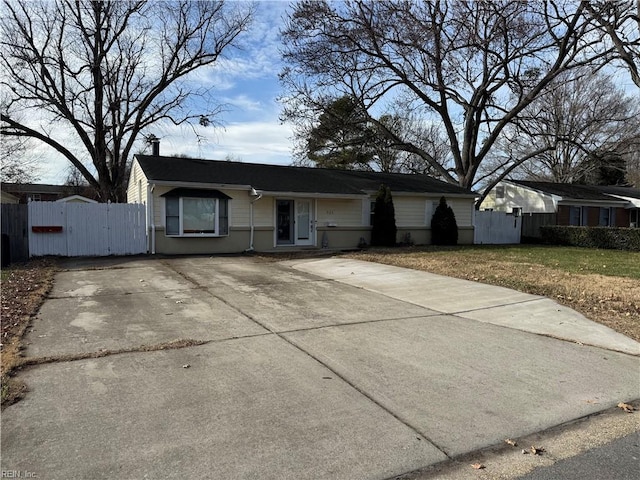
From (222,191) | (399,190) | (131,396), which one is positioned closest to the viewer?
(131,396)

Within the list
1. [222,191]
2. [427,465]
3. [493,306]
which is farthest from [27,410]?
[222,191]

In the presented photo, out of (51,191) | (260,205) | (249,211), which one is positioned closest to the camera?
(249,211)

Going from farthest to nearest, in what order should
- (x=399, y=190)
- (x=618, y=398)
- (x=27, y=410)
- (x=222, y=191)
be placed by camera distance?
(x=399, y=190) → (x=222, y=191) → (x=618, y=398) → (x=27, y=410)

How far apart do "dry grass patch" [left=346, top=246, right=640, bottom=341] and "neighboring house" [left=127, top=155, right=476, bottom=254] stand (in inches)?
111

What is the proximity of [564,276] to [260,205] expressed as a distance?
10.2m

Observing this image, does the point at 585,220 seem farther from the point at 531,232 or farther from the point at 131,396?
the point at 131,396

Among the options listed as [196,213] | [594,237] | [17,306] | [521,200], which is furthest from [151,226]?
[521,200]

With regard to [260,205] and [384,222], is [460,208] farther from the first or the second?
[260,205]

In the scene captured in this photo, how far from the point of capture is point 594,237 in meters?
20.5

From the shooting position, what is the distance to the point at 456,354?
16.7ft

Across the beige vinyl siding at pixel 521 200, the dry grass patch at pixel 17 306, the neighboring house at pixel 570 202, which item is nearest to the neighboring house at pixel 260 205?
the dry grass patch at pixel 17 306

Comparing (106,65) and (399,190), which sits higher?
(106,65)

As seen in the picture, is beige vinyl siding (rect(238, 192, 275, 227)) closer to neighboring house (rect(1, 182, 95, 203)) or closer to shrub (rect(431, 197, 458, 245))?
shrub (rect(431, 197, 458, 245))

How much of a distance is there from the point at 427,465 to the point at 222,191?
13873mm
